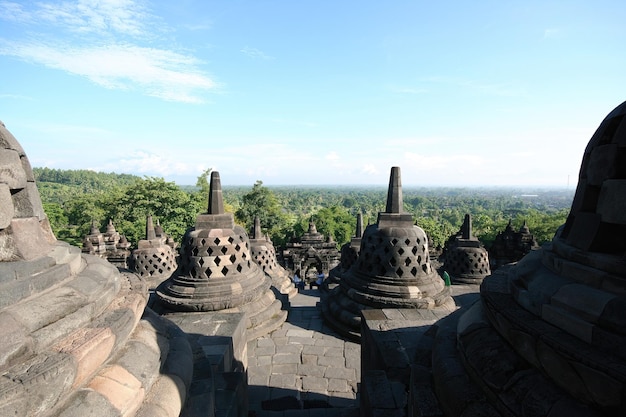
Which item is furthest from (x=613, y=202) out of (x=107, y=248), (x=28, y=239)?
(x=107, y=248)

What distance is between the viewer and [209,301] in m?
5.57

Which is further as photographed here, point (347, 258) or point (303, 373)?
point (347, 258)

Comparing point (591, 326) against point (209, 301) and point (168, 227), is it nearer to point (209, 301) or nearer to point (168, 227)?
point (209, 301)

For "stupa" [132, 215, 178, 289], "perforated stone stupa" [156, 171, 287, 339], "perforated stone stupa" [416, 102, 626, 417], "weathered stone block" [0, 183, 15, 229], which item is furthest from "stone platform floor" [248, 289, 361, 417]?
"stupa" [132, 215, 178, 289]

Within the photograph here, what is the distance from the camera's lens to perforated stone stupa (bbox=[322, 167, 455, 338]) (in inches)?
236

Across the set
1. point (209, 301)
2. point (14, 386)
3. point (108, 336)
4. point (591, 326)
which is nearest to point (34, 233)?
point (108, 336)

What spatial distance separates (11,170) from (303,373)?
465cm

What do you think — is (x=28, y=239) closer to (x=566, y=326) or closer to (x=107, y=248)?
(x=566, y=326)

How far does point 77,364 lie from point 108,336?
0.26 m

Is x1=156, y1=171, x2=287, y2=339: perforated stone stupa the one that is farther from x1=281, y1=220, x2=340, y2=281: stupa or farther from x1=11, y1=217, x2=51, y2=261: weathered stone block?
x1=281, y1=220, x2=340, y2=281: stupa

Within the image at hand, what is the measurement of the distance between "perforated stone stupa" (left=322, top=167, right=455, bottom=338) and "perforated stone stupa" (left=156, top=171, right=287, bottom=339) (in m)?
1.60

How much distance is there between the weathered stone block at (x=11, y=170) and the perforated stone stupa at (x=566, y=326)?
292cm

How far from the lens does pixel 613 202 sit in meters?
1.71

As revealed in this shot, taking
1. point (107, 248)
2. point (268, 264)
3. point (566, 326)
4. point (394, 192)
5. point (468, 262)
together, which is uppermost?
point (394, 192)
